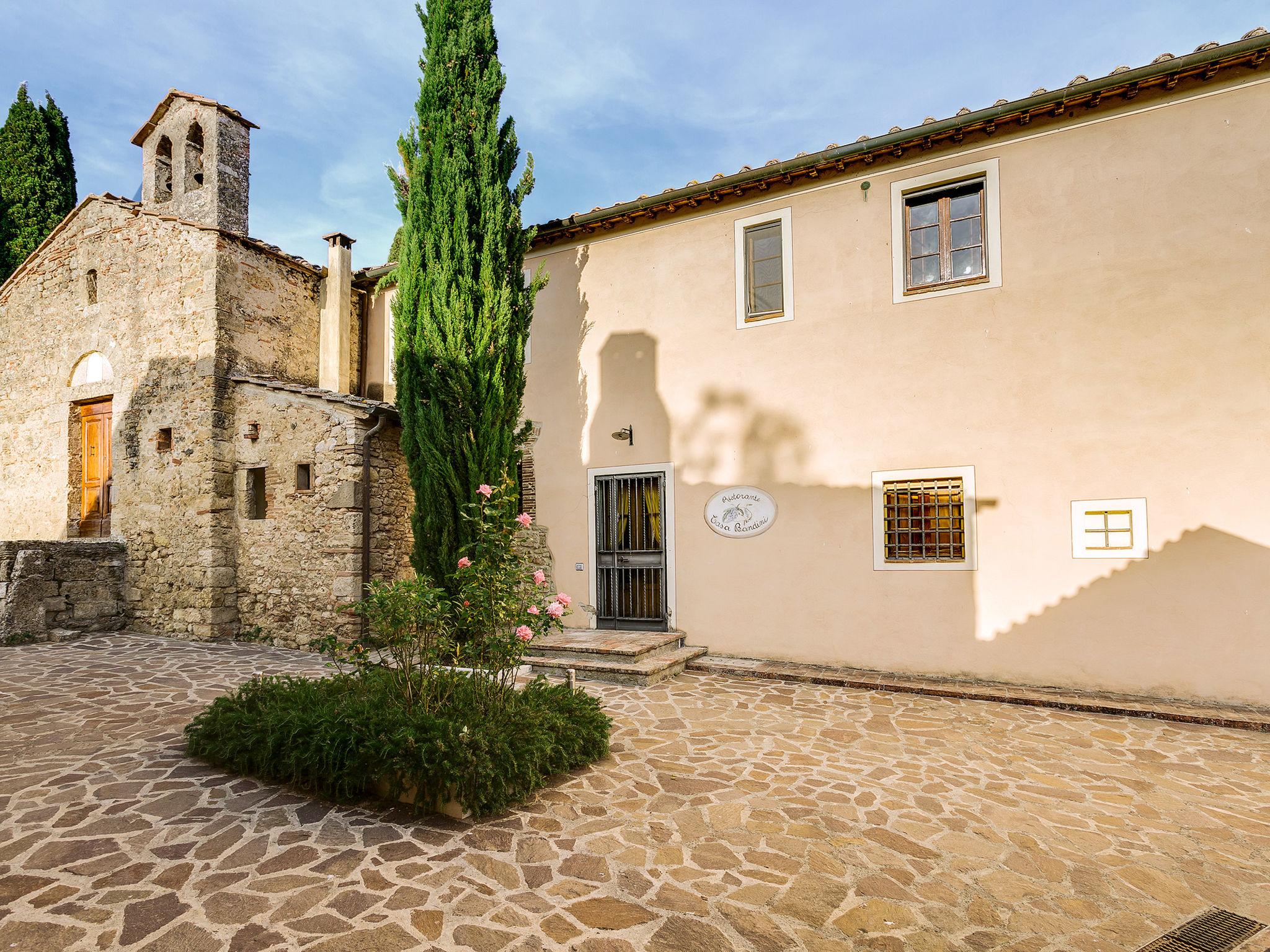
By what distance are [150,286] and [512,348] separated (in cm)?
662

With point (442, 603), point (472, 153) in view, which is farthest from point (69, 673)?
point (472, 153)

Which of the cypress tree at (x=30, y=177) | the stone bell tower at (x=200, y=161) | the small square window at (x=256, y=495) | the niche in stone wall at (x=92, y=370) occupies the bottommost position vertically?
the small square window at (x=256, y=495)

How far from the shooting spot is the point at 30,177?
52.8 feet

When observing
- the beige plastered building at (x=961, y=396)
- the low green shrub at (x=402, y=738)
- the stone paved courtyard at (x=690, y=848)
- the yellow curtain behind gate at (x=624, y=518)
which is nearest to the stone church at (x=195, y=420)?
the beige plastered building at (x=961, y=396)

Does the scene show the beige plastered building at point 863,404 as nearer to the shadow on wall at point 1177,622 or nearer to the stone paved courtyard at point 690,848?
the shadow on wall at point 1177,622

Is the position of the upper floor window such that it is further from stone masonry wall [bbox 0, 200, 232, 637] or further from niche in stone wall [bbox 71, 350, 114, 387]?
niche in stone wall [bbox 71, 350, 114, 387]

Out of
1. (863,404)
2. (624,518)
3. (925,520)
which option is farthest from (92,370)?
(925,520)

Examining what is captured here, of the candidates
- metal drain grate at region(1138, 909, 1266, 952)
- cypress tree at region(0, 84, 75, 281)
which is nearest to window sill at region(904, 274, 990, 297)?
metal drain grate at region(1138, 909, 1266, 952)

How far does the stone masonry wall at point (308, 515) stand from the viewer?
9.79 m

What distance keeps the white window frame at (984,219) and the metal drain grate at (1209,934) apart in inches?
236

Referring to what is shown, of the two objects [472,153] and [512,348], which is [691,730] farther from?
[472,153]

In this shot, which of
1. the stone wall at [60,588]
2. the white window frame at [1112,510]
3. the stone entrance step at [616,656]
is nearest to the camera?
the white window frame at [1112,510]

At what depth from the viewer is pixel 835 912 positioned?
316 centimetres

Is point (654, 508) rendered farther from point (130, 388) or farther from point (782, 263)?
point (130, 388)
